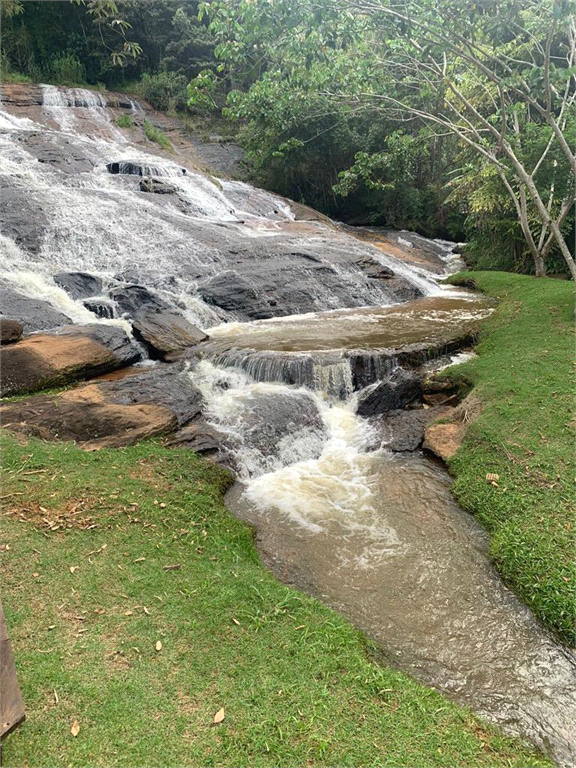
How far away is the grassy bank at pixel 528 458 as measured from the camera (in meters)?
4.62

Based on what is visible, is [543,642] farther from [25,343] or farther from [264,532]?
[25,343]

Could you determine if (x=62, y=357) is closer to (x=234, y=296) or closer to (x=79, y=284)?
(x=79, y=284)

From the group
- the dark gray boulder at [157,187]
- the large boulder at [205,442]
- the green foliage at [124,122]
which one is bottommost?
the large boulder at [205,442]

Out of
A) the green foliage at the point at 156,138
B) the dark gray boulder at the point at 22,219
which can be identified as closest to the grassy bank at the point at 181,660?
the dark gray boulder at the point at 22,219

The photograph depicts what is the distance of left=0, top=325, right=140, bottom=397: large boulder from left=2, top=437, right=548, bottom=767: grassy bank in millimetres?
2733

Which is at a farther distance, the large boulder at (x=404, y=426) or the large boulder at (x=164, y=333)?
the large boulder at (x=164, y=333)

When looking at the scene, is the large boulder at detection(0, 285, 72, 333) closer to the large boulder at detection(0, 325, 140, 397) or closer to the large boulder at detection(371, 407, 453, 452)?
the large boulder at detection(0, 325, 140, 397)

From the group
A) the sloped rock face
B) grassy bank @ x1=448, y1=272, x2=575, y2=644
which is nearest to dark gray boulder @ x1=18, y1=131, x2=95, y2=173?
the sloped rock face

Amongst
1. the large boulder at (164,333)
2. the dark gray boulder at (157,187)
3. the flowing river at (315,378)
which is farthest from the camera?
the dark gray boulder at (157,187)

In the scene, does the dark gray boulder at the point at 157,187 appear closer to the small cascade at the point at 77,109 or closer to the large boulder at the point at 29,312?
the small cascade at the point at 77,109

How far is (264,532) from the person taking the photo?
5.66m

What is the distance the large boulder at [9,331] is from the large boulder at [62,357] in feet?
0.59

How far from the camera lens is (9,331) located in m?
8.26

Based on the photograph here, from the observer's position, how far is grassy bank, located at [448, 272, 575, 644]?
4621 mm
